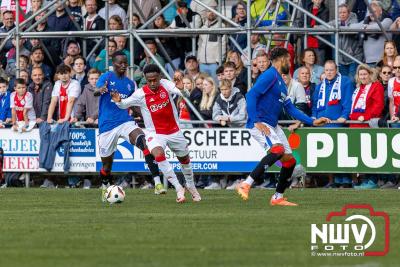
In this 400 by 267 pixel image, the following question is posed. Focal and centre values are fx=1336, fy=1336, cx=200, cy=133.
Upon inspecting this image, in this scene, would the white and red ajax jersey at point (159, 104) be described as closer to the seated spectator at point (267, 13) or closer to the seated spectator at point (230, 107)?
the seated spectator at point (230, 107)

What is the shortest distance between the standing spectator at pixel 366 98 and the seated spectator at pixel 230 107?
7.01 ft

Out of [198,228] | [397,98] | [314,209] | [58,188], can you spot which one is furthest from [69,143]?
[198,228]

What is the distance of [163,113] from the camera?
20.9 m

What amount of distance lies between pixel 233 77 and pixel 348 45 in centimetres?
262

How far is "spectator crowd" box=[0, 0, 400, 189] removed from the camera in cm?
2478

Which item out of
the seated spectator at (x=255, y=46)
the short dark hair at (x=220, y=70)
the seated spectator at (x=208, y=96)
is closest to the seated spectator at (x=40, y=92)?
the seated spectator at (x=208, y=96)

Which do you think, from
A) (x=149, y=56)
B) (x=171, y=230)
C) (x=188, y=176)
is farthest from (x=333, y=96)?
(x=171, y=230)

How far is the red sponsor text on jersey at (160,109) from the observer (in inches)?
822

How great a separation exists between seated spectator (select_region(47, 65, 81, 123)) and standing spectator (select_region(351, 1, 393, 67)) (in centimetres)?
577

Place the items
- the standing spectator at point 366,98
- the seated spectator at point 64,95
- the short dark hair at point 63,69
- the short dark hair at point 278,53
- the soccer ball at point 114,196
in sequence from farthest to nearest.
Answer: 1. the seated spectator at point 64,95
2. the short dark hair at point 63,69
3. the standing spectator at point 366,98
4. the soccer ball at point 114,196
5. the short dark hair at point 278,53

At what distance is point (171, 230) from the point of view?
15.6 m

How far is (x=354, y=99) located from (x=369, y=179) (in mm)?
1531

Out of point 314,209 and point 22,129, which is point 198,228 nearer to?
point 314,209

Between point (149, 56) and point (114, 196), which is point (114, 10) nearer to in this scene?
point (149, 56)
